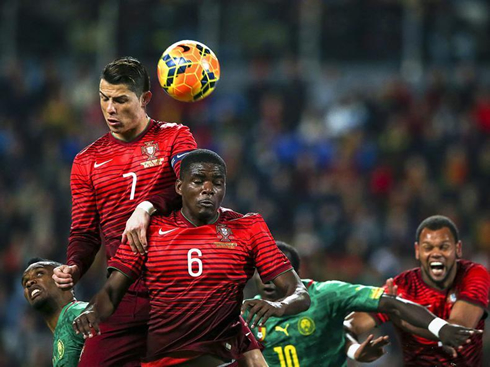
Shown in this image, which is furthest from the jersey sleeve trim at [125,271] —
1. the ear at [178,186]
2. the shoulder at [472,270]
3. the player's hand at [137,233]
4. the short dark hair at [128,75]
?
the shoulder at [472,270]

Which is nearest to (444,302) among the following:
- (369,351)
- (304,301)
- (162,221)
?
(369,351)

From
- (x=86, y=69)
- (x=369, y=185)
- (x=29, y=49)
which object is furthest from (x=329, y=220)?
(x=29, y=49)

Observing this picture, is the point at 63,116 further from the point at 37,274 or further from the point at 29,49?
the point at 37,274

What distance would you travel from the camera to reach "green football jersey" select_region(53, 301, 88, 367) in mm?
6324

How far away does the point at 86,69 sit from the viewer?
15945 mm

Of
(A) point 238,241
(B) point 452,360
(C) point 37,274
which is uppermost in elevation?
(A) point 238,241

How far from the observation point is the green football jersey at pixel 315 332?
658 centimetres

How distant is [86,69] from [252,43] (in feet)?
9.18

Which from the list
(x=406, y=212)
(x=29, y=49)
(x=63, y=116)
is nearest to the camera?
(x=406, y=212)

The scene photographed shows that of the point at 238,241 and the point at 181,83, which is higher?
the point at 181,83

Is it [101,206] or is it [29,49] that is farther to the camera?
[29,49]

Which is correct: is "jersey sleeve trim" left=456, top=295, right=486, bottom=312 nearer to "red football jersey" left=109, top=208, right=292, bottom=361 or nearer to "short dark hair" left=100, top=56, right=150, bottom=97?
"red football jersey" left=109, top=208, right=292, bottom=361

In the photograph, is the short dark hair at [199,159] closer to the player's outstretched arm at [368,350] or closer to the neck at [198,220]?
the neck at [198,220]

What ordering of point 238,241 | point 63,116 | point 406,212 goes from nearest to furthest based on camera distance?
point 238,241, point 406,212, point 63,116
